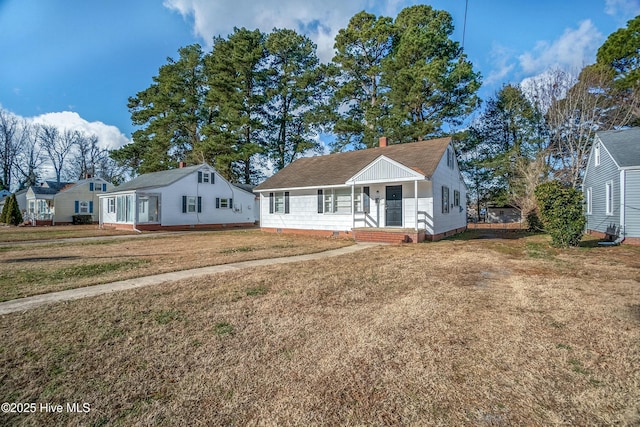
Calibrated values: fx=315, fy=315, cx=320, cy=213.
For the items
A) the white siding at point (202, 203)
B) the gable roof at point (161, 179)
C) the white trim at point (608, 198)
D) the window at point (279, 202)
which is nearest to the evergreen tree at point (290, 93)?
the white siding at point (202, 203)

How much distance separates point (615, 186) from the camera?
1303 cm

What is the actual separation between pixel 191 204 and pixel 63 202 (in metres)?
16.0

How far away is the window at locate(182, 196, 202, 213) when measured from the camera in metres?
23.0

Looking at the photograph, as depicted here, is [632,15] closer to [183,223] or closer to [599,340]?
[599,340]

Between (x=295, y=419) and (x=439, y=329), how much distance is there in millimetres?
2287

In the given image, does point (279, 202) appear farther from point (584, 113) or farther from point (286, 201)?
point (584, 113)

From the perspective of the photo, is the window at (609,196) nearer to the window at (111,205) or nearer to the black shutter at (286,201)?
the black shutter at (286,201)

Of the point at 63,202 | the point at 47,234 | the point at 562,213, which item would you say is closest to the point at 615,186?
the point at 562,213

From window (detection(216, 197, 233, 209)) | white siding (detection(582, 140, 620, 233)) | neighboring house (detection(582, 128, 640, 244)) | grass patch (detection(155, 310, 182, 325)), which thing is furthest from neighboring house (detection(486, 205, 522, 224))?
grass patch (detection(155, 310, 182, 325))

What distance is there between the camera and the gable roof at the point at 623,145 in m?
12.3

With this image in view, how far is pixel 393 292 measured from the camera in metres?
5.55

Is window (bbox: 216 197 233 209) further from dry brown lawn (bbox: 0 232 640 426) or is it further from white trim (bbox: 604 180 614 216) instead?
white trim (bbox: 604 180 614 216)

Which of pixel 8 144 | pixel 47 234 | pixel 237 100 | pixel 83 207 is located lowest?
pixel 47 234

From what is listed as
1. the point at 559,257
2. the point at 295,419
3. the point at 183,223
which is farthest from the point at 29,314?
the point at 183,223
